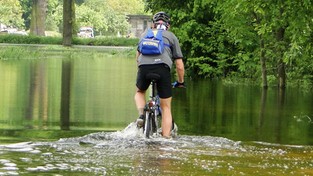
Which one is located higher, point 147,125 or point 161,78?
point 161,78

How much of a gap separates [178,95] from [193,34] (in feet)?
30.8

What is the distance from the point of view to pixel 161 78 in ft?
38.8

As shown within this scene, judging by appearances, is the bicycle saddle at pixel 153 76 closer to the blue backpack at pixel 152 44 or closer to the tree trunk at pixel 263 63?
the blue backpack at pixel 152 44

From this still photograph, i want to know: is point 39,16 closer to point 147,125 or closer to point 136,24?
point 136,24

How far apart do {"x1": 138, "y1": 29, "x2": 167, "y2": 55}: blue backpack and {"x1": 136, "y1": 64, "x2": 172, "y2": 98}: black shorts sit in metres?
0.20

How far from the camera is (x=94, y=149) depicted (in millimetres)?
10750

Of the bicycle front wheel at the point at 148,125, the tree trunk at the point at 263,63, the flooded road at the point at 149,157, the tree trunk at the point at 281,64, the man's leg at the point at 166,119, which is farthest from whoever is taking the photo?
the tree trunk at the point at 263,63

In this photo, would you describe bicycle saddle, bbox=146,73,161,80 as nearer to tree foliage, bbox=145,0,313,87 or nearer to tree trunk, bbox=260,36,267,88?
tree foliage, bbox=145,0,313,87

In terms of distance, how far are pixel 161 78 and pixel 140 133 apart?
0.82 metres

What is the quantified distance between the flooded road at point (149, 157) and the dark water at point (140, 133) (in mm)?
11

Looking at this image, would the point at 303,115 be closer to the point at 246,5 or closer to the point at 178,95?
the point at 246,5

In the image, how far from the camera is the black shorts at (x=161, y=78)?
38.6 feet

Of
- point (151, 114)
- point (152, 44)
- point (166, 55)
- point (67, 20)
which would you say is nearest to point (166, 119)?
point (151, 114)

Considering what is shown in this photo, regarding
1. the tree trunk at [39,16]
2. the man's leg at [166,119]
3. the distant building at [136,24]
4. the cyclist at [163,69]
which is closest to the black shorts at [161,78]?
the cyclist at [163,69]
